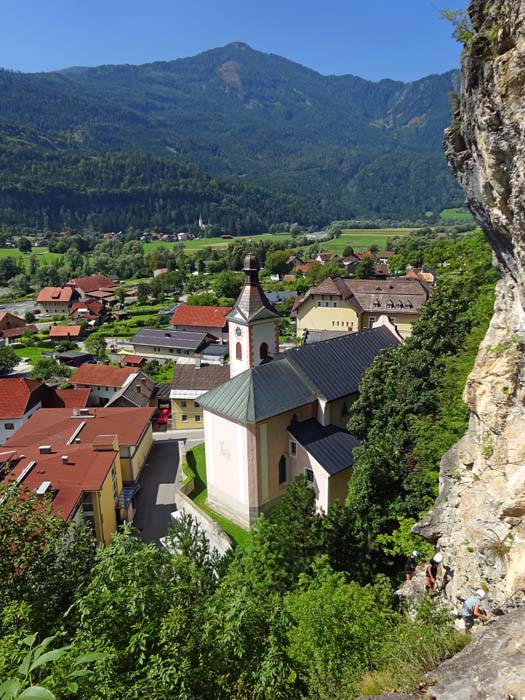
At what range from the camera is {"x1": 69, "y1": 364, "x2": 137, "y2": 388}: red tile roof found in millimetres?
58156

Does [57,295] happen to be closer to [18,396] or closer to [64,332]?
[64,332]

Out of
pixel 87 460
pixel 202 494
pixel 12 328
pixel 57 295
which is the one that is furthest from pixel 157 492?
pixel 57 295

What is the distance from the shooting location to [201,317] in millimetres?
88500

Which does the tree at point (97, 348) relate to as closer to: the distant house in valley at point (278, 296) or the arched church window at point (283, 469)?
the distant house in valley at point (278, 296)

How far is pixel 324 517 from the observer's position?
19.7 metres

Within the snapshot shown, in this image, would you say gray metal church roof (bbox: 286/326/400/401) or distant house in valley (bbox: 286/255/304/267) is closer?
gray metal church roof (bbox: 286/326/400/401)

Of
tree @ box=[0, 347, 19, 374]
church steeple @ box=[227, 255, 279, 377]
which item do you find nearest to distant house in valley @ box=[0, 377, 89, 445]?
tree @ box=[0, 347, 19, 374]

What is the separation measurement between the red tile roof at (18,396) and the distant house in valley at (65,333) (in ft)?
132

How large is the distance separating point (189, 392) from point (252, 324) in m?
18.8

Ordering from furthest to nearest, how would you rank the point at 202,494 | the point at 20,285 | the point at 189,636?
the point at 20,285
the point at 202,494
the point at 189,636

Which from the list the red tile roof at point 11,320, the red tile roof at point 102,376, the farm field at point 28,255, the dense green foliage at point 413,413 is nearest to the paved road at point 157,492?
the dense green foliage at point 413,413

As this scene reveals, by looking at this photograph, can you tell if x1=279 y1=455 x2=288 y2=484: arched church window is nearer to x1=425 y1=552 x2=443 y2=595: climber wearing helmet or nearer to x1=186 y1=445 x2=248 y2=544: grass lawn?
x1=186 y1=445 x2=248 y2=544: grass lawn

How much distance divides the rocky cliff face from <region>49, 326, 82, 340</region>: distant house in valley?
8740cm

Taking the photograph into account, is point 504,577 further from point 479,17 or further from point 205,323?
point 205,323
